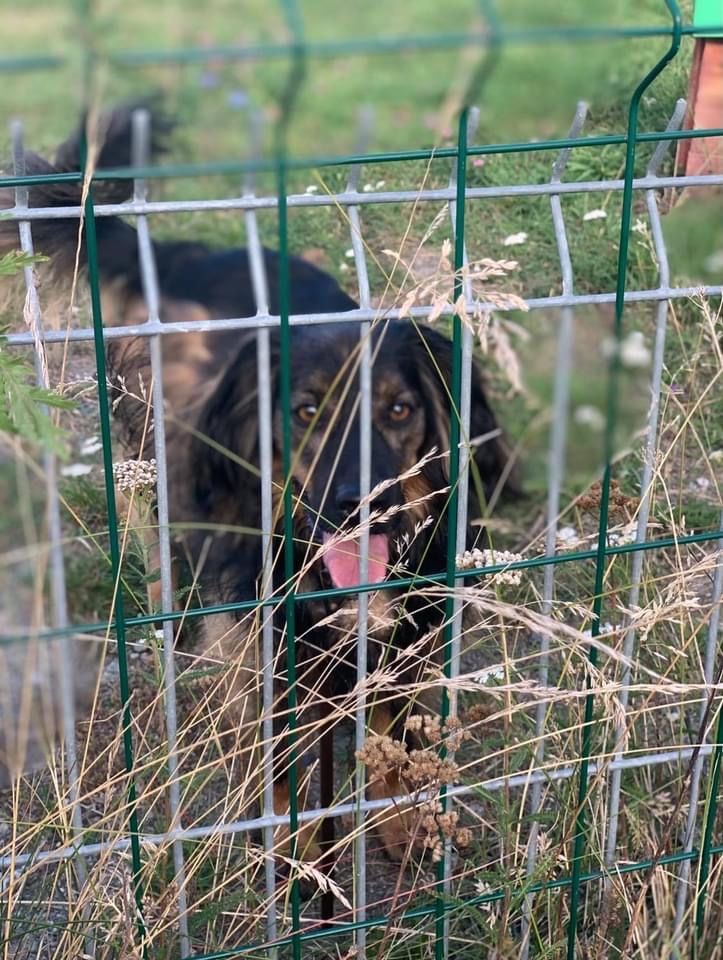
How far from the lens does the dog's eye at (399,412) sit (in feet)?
9.21

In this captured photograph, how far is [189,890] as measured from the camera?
2.11 metres

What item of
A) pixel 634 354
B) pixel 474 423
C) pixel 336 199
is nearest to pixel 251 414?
pixel 474 423

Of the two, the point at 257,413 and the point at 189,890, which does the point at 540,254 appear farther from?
the point at 189,890

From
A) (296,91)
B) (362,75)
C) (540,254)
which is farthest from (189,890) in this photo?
(362,75)

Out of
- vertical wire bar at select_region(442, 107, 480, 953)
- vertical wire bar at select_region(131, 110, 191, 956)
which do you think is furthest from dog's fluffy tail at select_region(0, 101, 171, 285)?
vertical wire bar at select_region(442, 107, 480, 953)

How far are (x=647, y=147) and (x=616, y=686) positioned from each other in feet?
5.50

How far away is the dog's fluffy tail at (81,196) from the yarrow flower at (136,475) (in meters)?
0.35

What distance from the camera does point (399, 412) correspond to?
2805 millimetres

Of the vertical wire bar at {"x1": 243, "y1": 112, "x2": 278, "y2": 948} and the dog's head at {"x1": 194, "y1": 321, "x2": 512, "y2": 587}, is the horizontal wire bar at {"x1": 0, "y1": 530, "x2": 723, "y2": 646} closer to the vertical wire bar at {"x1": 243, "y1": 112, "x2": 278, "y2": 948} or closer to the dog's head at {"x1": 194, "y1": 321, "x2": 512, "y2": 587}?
the vertical wire bar at {"x1": 243, "y1": 112, "x2": 278, "y2": 948}

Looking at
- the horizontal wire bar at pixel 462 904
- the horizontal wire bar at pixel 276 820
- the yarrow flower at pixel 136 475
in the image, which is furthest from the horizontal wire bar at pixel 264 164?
the horizontal wire bar at pixel 462 904

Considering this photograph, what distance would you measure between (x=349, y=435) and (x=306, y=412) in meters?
0.19

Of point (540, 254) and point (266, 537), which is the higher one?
point (540, 254)

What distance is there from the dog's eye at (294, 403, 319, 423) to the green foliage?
1457mm

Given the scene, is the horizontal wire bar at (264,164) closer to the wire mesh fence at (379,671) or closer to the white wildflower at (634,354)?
the wire mesh fence at (379,671)
